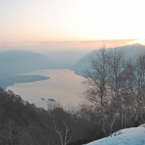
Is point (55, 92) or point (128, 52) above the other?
point (128, 52)

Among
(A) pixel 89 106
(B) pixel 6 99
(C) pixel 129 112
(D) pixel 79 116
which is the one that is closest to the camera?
(A) pixel 89 106

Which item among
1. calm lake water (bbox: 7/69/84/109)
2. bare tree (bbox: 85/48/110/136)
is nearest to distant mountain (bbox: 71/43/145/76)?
bare tree (bbox: 85/48/110/136)

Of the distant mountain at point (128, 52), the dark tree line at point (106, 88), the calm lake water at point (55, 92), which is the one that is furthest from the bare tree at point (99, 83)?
the calm lake water at point (55, 92)

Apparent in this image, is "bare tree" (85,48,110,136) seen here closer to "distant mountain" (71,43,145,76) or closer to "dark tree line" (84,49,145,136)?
"dark tree line" (84,49,145,136)

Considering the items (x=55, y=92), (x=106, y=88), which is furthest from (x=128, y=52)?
(x=106, y=88)

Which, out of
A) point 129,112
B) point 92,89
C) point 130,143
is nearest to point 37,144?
point 92,89

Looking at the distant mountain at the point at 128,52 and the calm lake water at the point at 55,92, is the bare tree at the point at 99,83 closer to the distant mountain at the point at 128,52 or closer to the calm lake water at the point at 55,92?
the distant mountain at the point at 128,52

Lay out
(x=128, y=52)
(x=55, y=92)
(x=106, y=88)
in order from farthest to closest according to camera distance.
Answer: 1. (x=128, y=52)
2. (x=55, y=92)
3. (x=106, y=88)

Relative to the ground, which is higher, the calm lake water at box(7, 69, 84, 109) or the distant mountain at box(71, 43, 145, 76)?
the distant mountain at box(71, 43, 145, 76)

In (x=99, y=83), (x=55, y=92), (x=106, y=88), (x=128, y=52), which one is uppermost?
(x=128, y=52)

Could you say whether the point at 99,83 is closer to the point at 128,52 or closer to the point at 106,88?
the point at 106,88

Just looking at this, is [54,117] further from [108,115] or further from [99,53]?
[99,53]
